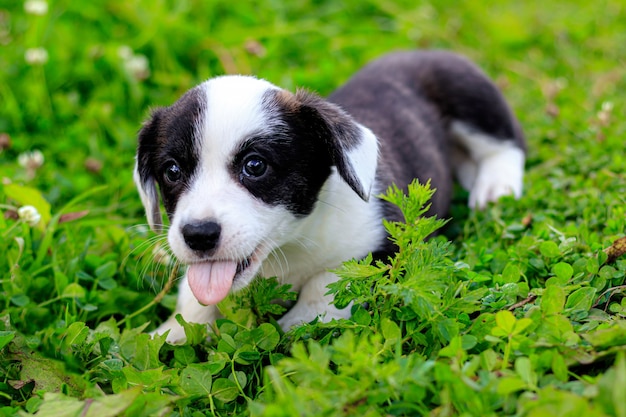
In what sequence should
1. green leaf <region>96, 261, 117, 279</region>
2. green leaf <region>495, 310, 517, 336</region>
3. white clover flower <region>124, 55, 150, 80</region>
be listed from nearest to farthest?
green leaf <region>495, 310, 517, 336</region> → green leaf <region>96, 261, 117, 279</region> → white clover flower <region>124, 55, 150, 80</region>

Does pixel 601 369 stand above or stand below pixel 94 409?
above

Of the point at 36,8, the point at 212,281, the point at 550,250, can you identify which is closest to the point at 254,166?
the point at 212,281

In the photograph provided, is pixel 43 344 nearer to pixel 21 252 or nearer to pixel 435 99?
pixel 21 252

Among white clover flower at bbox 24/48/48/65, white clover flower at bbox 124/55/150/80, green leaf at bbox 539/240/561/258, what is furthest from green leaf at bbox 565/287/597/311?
white clover flower at bbox 24/48/48/65

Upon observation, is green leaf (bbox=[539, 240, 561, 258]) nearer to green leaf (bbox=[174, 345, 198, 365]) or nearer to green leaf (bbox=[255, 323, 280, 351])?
green leaf (bbox=[255, 323, 280, 351])

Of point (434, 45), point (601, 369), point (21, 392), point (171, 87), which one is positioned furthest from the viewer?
point (434, 45)

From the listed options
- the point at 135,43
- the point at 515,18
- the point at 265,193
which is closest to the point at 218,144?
the point at 265,193

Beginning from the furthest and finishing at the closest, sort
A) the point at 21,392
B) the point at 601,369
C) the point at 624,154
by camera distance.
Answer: the point at 624,154 → the point at 21,392 → the point at 601,369

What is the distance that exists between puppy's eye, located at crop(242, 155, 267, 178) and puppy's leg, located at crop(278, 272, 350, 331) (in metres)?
0.56

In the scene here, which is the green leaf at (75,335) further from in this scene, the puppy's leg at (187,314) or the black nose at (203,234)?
the black nose at (203,234)

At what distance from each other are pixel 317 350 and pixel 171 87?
142 inches

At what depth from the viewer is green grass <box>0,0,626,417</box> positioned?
2.21 metres

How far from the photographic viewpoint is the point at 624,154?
4.16 m

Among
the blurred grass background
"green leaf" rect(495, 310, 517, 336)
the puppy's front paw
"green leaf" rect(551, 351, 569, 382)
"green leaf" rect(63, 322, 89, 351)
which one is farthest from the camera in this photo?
the blurred grass background
